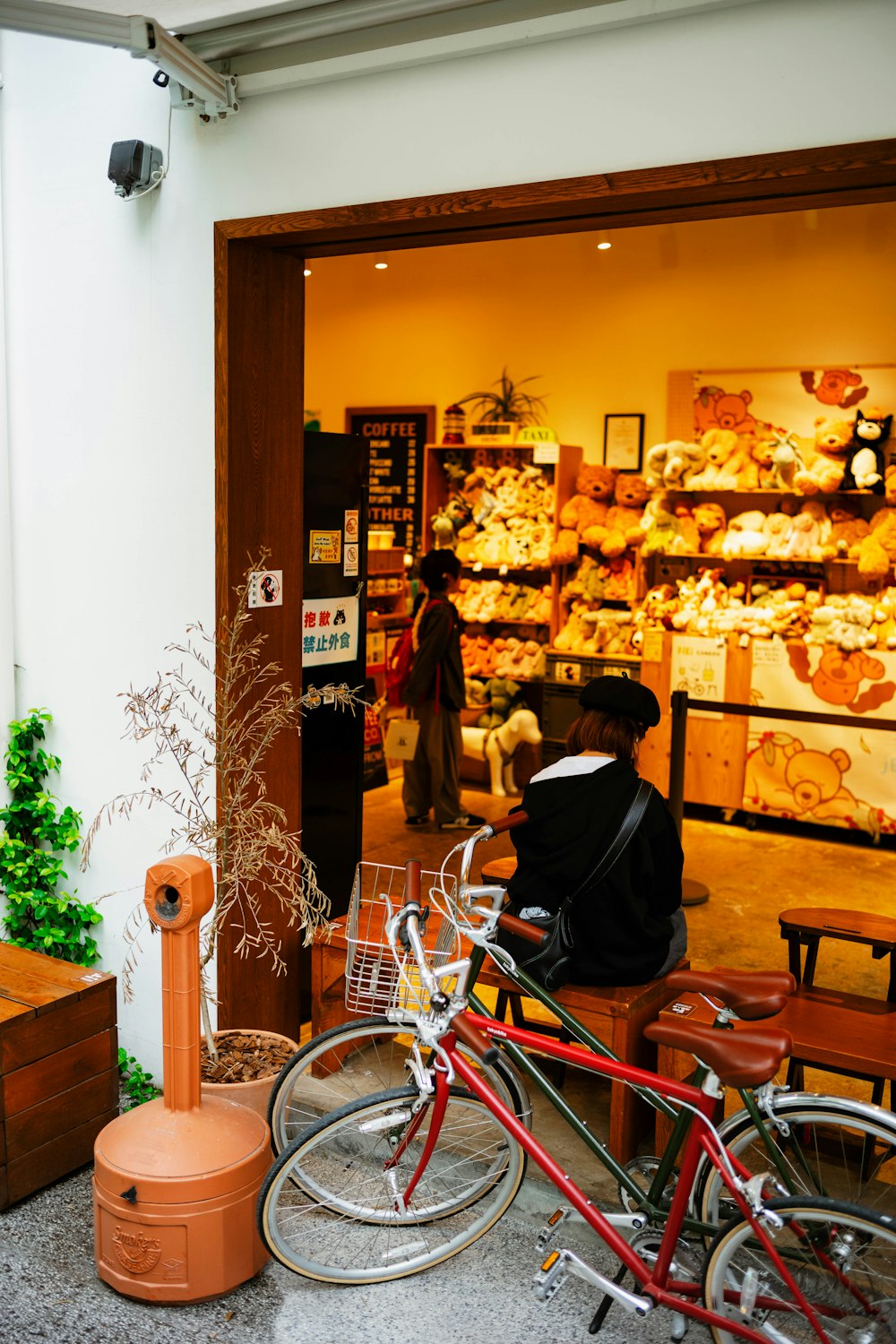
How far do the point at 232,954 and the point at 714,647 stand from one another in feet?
14.7

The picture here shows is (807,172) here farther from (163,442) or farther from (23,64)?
(23,64)

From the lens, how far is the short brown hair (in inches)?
133

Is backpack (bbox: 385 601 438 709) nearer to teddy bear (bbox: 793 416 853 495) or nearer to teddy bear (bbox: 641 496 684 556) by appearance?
teddy bear (bbox: 641 496 684 556)

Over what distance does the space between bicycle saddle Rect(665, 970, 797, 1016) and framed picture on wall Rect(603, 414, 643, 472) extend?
6201 millimetres

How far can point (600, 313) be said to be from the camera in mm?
8492

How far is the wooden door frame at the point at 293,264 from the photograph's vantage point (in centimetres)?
288

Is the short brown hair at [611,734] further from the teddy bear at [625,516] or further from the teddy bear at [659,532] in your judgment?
the teddy bear at [625,516]

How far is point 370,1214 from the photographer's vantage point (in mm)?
3172

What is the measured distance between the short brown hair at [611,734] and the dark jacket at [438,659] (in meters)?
A: 3.74

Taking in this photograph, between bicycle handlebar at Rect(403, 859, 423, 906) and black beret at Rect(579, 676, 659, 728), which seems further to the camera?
black beret at Rect(579, 676, 659, 728)

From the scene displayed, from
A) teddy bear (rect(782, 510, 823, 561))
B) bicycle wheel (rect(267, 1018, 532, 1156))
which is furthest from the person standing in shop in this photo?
bicycle wheel (rect(267, 1018, 532, 1156))

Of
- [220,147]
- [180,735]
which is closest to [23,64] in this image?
[220,147]

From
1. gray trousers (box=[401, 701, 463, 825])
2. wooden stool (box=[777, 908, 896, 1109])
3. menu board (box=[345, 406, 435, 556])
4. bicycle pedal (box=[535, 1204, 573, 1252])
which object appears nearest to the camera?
bicycle pedal (box=[535, 1204, 573, 1252])

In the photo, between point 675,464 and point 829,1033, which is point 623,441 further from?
point 829,1033
